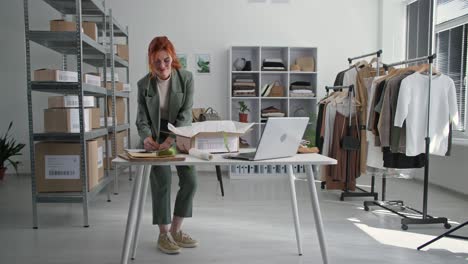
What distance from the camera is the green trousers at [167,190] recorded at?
2502mm

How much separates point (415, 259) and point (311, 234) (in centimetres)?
75

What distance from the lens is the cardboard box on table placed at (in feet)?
6.56

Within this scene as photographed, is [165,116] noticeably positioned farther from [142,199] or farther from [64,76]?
[64,76]


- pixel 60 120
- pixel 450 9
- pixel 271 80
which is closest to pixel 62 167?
pixel 60 120

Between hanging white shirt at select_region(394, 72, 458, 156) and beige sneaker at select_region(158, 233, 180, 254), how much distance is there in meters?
2.08

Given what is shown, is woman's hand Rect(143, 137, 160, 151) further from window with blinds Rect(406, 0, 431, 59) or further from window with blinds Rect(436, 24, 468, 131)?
window with blinds Rect(406, 0, 431, 59)

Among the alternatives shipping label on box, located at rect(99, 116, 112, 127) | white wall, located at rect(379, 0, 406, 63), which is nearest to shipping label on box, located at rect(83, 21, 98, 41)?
shipping label on box, located at rect(99, 116, 112, 127)

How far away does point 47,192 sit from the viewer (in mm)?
3244

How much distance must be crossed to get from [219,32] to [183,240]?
3885 mm

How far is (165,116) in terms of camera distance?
2.53m

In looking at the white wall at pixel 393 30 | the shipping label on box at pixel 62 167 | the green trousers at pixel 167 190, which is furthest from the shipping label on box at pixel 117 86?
the white wall at pixel 393 30

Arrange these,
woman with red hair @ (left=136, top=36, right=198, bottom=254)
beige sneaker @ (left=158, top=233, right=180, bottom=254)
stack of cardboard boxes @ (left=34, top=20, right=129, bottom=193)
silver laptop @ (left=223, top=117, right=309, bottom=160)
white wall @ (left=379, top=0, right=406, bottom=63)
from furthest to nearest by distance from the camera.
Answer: white wall @ (left=379, top=0, right=406, bottom=63) < stack of cardboard boxes @ (left=34, top=20, right=129, bottom=193) < beige sneaker @ (left=158, top=233, right=180, bottom=254) < woman with red hair @ (left=136, top=36, right=198, bottom=254) < silver laptop @ (left=223, top=117, right=309, bottom=160)

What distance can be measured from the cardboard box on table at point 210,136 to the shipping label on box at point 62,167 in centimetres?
156

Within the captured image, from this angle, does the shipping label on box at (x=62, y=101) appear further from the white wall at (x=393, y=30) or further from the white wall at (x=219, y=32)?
the white wall at (x=393, y=30)
